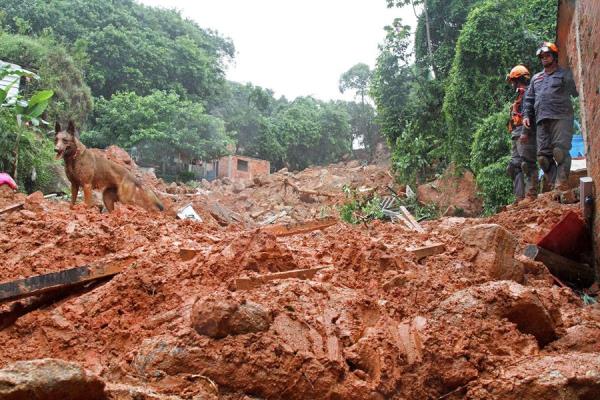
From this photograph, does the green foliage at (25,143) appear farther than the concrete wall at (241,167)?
No

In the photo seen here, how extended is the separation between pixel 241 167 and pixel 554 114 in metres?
30.3

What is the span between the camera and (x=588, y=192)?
499 centimetres

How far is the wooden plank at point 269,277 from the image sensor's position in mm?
3426

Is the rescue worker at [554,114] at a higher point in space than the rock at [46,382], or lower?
higher

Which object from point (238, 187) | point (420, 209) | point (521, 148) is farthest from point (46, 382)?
point (238, 187)

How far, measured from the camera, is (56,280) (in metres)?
3.89

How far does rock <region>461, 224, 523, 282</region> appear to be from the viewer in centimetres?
418

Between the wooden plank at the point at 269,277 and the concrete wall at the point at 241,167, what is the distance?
31.0m

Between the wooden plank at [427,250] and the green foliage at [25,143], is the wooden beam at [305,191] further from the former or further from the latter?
the wooden plank at [427,250]

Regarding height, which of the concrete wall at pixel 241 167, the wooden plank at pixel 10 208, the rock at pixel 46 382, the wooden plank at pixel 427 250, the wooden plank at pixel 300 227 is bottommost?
the rock at pixel 46 382

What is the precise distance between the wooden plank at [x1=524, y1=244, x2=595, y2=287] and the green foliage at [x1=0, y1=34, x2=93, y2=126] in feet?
64.0

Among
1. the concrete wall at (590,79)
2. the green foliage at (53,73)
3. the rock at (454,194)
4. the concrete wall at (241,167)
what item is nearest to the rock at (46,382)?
the concrete wall at (590,79)

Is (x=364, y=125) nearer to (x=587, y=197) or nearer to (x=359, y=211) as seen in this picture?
(x=359, y=211)

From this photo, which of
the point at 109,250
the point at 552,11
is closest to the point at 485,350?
the point at 109,250
